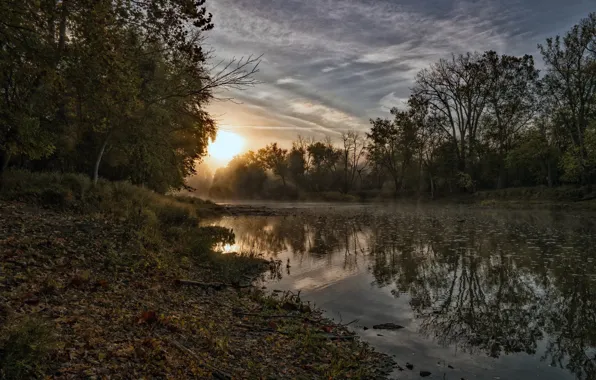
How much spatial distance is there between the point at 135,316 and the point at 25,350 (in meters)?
2.24

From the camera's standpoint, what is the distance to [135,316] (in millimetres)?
6168

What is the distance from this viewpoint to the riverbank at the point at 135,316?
455cm

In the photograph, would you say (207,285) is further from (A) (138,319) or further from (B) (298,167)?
(B) (298,167)

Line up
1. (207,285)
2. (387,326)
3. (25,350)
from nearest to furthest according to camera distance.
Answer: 1. (25,350)
2. (387,326)
3. (207,285)

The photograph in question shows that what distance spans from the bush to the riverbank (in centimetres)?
1

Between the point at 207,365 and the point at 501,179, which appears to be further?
the point at 501,179

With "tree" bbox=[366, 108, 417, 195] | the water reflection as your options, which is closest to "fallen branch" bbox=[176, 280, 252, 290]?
the water reflection

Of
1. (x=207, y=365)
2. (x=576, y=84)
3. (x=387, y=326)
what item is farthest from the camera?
(x=576, y=84)

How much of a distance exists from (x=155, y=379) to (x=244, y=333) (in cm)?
275

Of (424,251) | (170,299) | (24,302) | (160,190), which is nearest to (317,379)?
(170,299)

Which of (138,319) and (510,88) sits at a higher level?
(510,88)

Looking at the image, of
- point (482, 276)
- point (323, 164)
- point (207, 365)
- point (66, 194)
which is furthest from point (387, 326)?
point (323, 164)

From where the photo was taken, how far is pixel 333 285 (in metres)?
12.1

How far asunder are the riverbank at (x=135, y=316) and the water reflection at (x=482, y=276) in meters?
2.88
